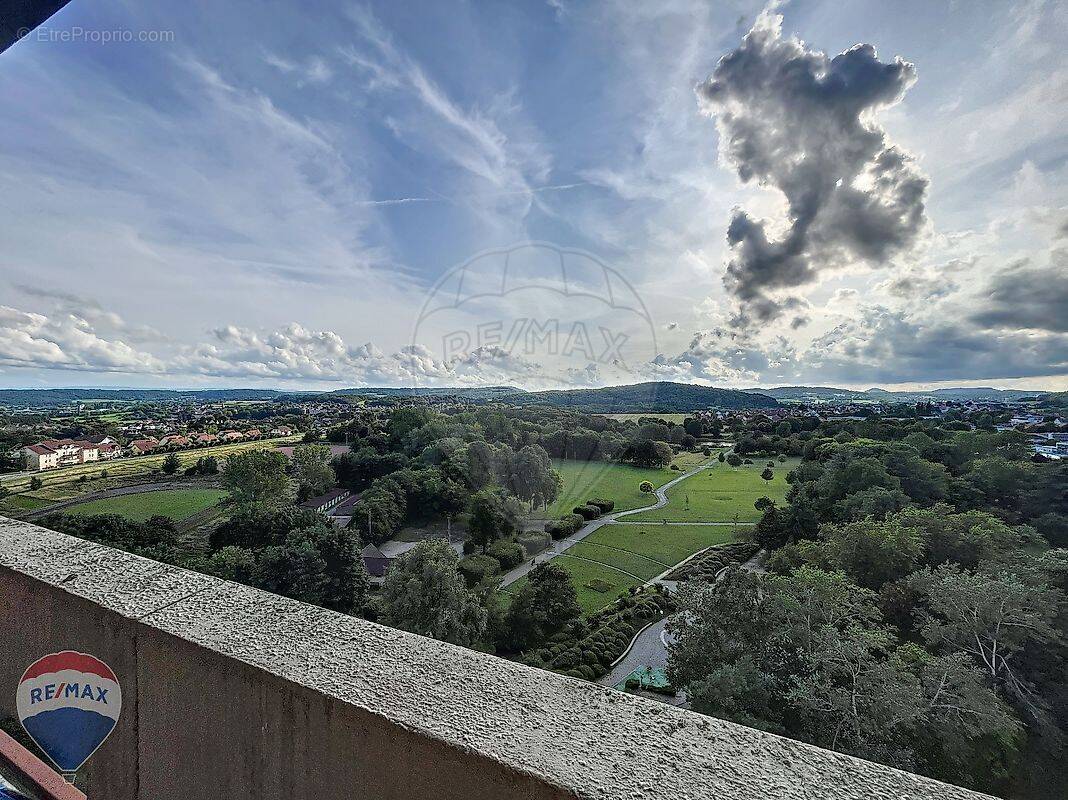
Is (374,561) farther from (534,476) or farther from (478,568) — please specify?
(534,476)

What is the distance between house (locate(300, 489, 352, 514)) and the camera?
24.2 metres

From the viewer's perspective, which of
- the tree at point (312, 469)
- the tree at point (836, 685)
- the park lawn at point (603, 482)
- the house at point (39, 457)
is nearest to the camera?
the tree at point (836, 685)

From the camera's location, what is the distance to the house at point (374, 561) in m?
19.0

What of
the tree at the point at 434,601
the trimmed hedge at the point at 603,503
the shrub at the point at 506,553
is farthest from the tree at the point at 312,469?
the trimmed hedge at the point at 603,503

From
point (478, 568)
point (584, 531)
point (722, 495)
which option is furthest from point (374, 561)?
point (722, 495)

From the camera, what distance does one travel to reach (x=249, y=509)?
20578 millimetres

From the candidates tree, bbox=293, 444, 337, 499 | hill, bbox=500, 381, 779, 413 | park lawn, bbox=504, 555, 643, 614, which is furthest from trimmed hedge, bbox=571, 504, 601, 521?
tree, bbox=293, 444, 337, 499

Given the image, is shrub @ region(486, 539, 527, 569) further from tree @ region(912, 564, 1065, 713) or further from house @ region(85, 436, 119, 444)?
house @ region(85, 436, 119, 444)

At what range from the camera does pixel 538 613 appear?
13820 mm

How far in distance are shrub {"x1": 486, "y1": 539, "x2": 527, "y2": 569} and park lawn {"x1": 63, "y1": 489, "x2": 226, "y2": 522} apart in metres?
14.3

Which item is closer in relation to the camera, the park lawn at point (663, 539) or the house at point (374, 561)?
the house at point (374, 561)

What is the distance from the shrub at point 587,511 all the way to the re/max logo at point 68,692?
78.0ft

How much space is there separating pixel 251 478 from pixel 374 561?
7.91 m

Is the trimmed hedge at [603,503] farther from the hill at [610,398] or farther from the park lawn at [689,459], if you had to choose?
the hill at [610,398]
